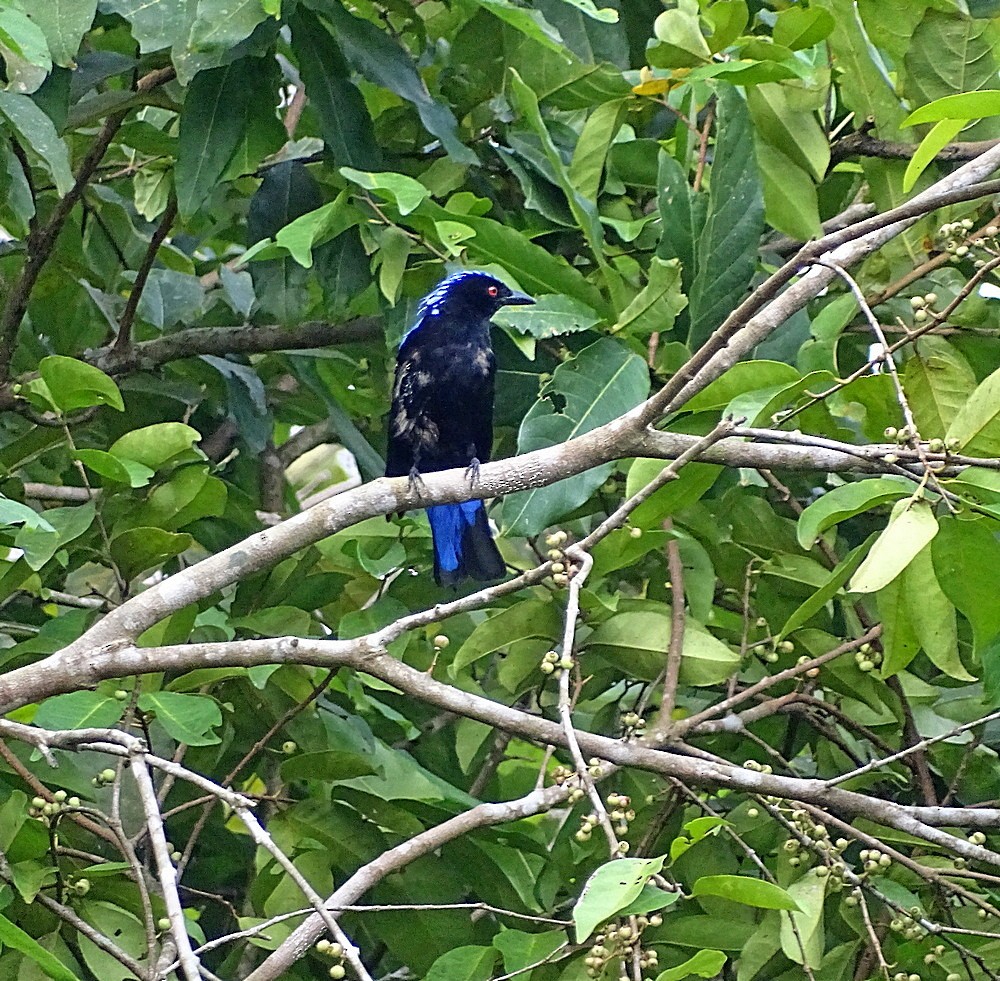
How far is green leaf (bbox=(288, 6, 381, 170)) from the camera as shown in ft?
9.77

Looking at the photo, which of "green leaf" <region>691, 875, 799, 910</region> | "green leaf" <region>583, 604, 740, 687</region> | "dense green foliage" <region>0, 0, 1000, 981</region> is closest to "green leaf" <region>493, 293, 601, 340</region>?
"dense green foliage" <region>0, 0, 1000, 981</region>

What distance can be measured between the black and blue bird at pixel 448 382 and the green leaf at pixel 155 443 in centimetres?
140

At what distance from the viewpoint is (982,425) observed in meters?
2.04

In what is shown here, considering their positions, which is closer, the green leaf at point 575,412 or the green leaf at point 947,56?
the green leaf at point 575,412

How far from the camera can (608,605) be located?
2.72 meters

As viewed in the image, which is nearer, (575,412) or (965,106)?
(965,106)

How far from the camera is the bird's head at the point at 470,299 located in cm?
436

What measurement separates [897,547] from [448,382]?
2572 millimetres

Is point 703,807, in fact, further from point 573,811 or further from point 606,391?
point 606,391

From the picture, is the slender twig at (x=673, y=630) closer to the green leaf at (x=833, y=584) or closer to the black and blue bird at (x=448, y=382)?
the green leaf at (x=833, y=584)

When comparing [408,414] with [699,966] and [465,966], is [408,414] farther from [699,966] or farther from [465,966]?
[699,966]

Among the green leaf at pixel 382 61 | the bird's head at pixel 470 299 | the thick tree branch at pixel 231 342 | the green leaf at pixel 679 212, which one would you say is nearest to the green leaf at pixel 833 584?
the green leaf at pixel 679 212

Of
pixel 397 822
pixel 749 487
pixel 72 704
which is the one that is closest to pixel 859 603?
pixel 749 487

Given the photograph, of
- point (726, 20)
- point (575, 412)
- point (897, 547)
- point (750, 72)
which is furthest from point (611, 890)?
point (726, 20)
